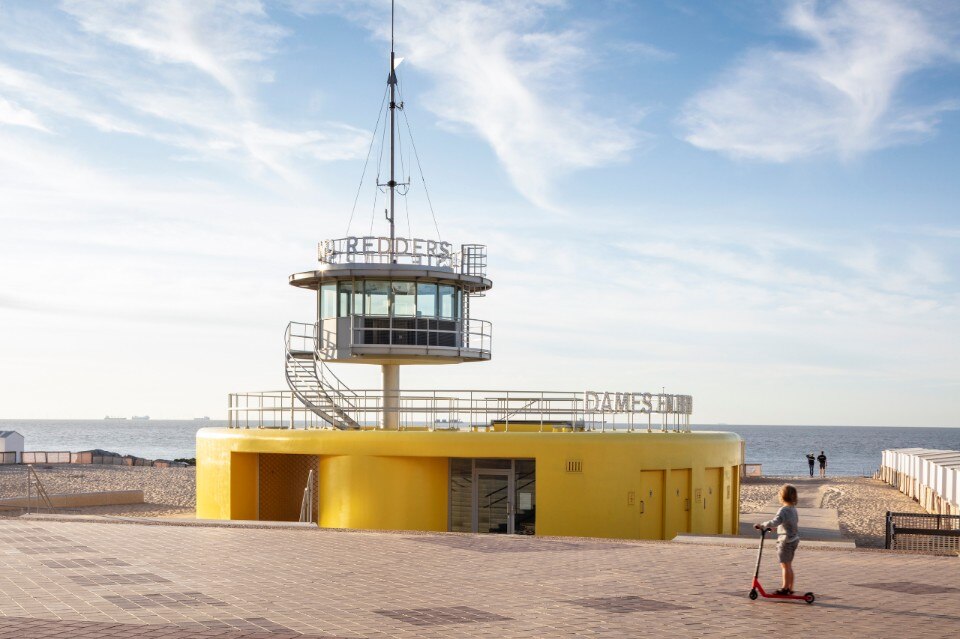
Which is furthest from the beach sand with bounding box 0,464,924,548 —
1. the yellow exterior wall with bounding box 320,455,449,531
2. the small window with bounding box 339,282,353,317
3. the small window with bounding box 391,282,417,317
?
the small window with bounding box 391,282,417,317

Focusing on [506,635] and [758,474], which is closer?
[506,635]

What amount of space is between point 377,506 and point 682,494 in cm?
739

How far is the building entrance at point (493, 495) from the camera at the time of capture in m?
23.2

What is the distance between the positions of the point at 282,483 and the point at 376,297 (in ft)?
18.3

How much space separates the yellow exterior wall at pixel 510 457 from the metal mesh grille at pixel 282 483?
0.95 meters

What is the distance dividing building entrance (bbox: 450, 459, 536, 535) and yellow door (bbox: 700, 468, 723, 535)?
4.89 meters

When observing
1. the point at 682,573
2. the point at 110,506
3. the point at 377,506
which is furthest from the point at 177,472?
the point at 682,573

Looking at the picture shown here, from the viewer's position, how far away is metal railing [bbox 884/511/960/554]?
1794 centimetres

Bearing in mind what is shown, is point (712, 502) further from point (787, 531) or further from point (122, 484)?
point (122, 484)

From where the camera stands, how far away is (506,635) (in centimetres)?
966

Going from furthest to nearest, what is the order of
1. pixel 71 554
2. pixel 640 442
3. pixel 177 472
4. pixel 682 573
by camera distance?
pixel 177 472 → pixel 640 442 → pixel 71 554 → pixel 682 573

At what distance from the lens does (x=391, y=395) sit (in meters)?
25.5

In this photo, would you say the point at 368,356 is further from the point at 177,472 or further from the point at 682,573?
the point at 177,472

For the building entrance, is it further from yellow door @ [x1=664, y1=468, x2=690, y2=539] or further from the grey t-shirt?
the grey t-shirt
